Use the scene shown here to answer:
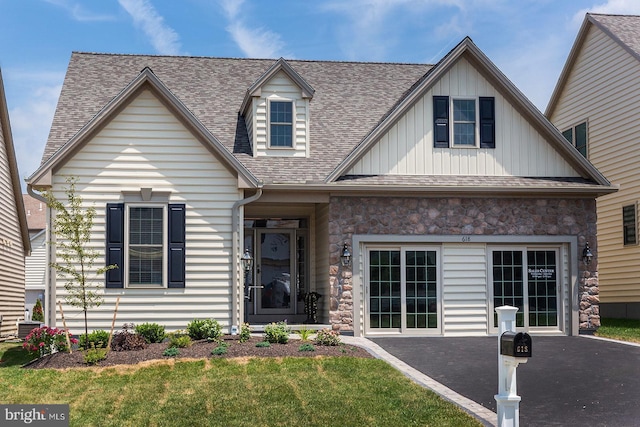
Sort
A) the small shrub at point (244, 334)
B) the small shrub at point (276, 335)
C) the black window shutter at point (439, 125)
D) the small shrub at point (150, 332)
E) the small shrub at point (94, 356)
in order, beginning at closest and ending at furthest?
the small shrub at point (94, 356) < the small shrub at point (276, 335) < the small shrub at point (244, 334) < the small shrub at point (150, 332) < the black window shutter at point (439, 125)

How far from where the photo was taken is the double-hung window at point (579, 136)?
2362cm

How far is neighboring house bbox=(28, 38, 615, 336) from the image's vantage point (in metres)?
15.8

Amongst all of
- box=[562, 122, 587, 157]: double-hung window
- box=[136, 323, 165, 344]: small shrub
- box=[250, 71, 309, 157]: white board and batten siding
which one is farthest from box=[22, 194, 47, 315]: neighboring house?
box=[136, 323, 165, 344]: small shrub

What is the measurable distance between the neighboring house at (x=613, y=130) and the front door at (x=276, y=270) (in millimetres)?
7936

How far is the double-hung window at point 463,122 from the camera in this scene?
1756cm

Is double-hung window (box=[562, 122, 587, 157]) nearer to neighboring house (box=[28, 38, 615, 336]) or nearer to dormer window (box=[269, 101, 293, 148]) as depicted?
neighboring house (box=[28, 38, 615, 336])

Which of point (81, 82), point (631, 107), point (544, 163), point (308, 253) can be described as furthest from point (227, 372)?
point (631, 107)

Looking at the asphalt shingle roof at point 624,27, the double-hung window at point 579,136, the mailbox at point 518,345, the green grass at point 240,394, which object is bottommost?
the green grass at point 240,394

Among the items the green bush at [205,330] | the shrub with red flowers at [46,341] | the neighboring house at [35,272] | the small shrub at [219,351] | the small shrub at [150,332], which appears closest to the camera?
the small shrub at [219,351]

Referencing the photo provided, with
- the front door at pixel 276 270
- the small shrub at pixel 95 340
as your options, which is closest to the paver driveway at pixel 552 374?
the front door at pixel 276 270

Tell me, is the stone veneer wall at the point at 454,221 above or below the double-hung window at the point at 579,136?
below

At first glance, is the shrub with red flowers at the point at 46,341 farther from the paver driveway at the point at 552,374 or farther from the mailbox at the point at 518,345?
the mailbox at the point at 518,345

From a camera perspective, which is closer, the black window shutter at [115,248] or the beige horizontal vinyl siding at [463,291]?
the black window shutter at [115,248]

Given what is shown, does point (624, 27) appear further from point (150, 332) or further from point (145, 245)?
point (150, 332)
